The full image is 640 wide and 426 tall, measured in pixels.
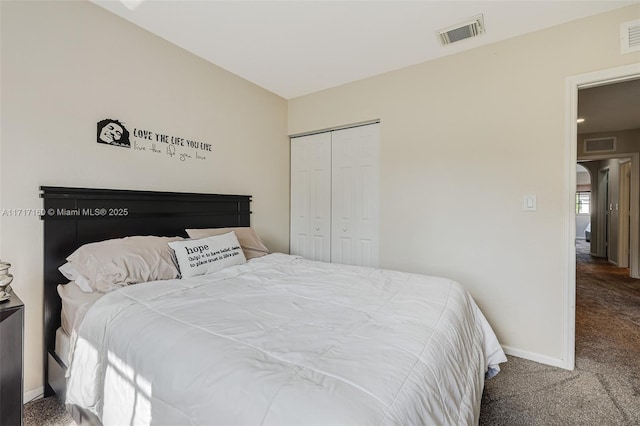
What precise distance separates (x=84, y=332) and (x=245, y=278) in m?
0.86

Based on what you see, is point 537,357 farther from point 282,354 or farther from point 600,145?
point 600,145

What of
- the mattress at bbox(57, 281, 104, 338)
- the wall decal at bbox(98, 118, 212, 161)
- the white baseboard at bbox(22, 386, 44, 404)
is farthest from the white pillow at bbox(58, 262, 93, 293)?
the wall decal at bbox(98, 118, 212, 161)

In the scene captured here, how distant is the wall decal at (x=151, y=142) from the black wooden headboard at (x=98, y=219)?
355 mm

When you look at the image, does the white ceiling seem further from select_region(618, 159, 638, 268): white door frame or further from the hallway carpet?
select_region(618, 159, 638, 268): white door frame

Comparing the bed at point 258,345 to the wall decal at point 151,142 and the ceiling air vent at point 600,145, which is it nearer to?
the wall decal at point 151,142

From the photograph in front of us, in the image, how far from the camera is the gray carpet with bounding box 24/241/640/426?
1.57 meters

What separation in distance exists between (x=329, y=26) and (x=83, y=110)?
184cm

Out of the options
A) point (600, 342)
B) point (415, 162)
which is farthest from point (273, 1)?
point (600, 342)

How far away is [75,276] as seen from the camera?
172cm

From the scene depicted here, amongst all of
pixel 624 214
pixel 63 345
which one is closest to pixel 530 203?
pixel 63 345

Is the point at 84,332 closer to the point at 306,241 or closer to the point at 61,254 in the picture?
→ the point at 61,254

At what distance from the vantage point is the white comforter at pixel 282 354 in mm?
788

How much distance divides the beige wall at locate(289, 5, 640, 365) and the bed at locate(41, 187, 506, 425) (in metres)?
0.78

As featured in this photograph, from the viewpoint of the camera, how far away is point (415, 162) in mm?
2742
